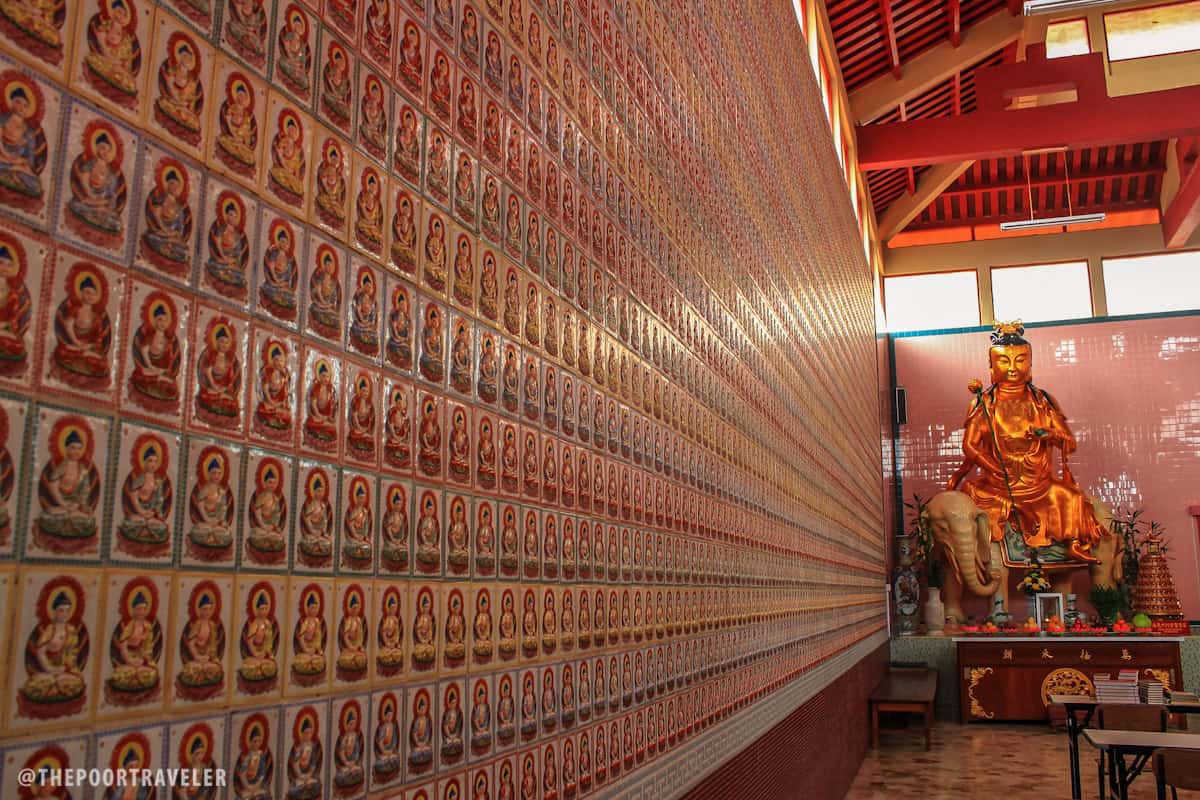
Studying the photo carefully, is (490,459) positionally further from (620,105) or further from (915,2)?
(915,2)

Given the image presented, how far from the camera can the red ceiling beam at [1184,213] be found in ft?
44.8

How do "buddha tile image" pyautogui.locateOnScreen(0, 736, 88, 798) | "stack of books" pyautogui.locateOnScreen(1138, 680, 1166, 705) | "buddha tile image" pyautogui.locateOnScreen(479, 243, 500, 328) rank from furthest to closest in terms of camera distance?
"stack of books" pyautogui.locateOnScreen(1138, 680, 1166, 705) < "buddha tile image" pyautogui.locateOnScreen(479, 243, 500, 328) < "buddha tile image" pyautogui.locateOnScreen(0, 736, 88, 798)

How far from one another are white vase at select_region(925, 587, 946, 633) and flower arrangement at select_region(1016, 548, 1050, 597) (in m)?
1.02

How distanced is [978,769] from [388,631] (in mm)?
8133

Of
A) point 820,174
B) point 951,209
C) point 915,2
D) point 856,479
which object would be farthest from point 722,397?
point 951,209

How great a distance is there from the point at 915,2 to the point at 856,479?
586 centimetres

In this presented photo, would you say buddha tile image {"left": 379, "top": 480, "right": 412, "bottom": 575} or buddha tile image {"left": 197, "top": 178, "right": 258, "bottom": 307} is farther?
buddha tile image {"left": 379, "top": 480, "right": 412, "bottom": 575}

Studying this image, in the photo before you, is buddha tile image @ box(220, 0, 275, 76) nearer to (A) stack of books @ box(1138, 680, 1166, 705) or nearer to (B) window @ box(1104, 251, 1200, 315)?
(A) stack of books @ box(1138, 680, 1166, 705)

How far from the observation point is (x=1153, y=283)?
1548cm

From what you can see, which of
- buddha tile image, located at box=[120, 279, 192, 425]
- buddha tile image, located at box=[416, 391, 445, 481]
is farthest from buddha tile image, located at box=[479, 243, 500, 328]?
buddha tile image, located at box=[120, 279, 192, 425]

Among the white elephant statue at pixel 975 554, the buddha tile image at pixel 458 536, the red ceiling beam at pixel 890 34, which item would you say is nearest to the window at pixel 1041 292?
the white elephant statue at pixel 975 554

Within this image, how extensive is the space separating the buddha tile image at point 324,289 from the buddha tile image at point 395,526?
0.28 meters

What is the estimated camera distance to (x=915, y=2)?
1205 centimetres

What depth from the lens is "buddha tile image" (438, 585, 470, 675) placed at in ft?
6.14
